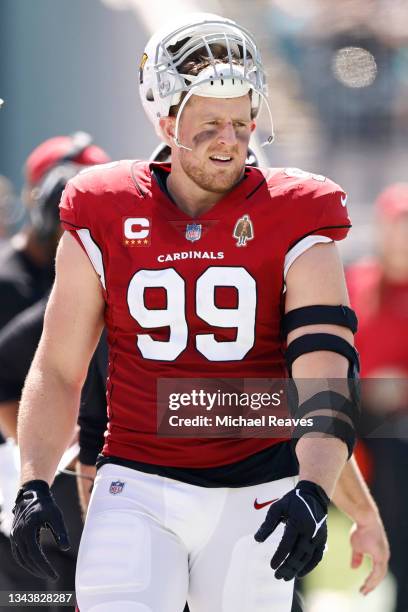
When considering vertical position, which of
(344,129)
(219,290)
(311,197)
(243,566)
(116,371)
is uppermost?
(311,197)

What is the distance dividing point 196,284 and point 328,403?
393 mm

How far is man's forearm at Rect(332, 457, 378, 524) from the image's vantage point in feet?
10.3

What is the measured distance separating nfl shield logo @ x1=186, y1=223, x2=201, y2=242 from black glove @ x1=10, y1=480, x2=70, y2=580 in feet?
2.13

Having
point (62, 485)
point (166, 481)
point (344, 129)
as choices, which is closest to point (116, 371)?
point (166, 481)

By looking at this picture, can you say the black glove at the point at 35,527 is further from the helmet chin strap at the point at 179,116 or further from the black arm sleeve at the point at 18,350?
the black arm sleeve at the point at 18,350

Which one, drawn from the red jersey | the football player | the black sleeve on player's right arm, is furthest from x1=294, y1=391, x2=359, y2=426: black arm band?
the black sleeve on player's right arm

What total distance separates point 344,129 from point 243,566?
12509mm

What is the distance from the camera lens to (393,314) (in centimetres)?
546

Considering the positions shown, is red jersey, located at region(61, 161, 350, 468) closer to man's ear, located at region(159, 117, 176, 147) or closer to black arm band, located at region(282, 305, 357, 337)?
black arm band, located at region(282, 305, 357, 337)

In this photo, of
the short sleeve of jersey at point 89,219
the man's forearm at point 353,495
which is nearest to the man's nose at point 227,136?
the short sleeve of jersey at point 89,219

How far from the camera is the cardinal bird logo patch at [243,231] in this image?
9.36 feet

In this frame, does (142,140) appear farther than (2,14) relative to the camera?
No

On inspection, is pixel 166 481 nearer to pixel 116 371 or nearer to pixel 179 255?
pixel 116 371

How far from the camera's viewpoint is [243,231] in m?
2.86
